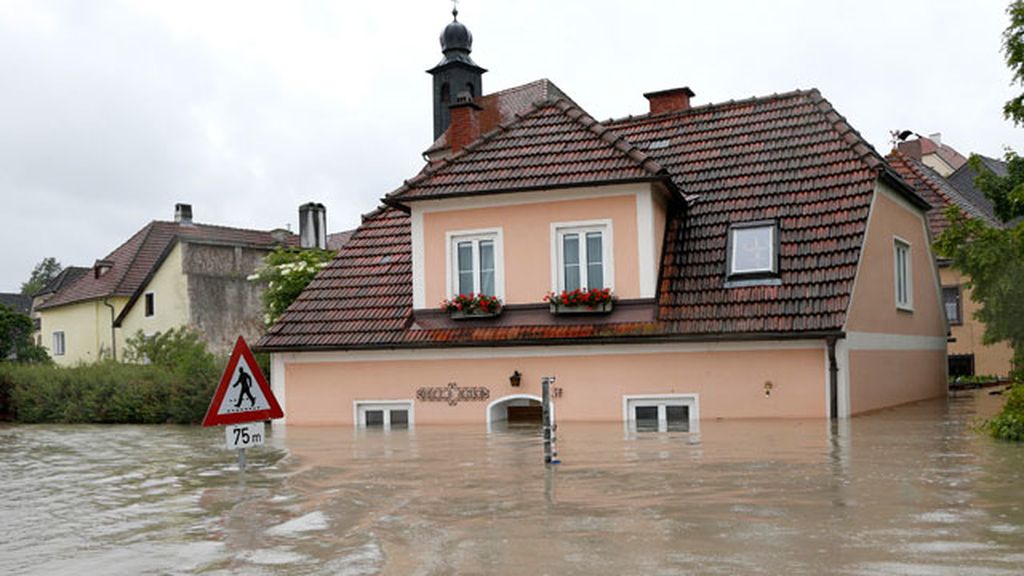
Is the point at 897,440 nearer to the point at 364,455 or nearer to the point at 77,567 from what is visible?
the point at 364,455

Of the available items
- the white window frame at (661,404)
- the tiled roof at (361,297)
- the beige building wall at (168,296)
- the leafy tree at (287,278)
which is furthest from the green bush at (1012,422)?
the beige building wall at (168,296)

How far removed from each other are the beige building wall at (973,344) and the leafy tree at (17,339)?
115 ft

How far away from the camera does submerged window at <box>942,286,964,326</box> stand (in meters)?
33.4

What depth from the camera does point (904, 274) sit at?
74.3 feet

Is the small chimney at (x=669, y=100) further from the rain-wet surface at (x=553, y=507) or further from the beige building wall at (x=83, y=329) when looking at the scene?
the beige building wall at (x=83, y=329)

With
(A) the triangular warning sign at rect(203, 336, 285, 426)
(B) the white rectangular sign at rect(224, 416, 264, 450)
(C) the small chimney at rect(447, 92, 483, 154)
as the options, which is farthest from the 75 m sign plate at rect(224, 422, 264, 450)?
(C) the small chimney at rect(447, 92, 483, 154)

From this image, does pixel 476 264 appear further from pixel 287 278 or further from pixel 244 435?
pixel 287 278

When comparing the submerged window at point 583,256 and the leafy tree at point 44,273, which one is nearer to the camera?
the submerged window at point 583,256

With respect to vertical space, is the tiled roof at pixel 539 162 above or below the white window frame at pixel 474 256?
above

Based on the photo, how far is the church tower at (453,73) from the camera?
173 ft

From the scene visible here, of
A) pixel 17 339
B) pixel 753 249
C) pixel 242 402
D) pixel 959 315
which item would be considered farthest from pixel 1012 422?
pixel 17 339

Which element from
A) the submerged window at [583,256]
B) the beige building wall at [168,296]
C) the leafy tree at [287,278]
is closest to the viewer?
the submerged window at [583,256]

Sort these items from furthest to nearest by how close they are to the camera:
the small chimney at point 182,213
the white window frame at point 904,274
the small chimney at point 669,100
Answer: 1. the small chimney at point 182,213
2. the small chimney at point 669,100
3. the white window frame at point 904,274

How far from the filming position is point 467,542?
8508mm
